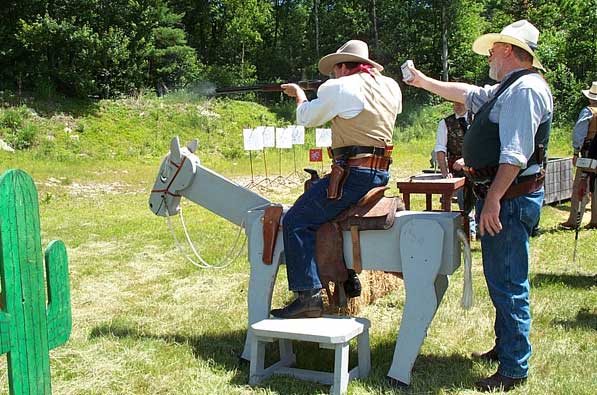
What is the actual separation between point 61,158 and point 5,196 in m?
16.5

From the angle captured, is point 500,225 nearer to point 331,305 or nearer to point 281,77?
point 331,305

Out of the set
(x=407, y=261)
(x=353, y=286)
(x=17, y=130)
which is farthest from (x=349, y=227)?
(x=17, y=130)

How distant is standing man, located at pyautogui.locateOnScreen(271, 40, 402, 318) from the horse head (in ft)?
3.56

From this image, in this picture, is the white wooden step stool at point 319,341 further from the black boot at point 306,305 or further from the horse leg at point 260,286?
the horse leg at point 260,286

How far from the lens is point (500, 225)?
11.5 ft

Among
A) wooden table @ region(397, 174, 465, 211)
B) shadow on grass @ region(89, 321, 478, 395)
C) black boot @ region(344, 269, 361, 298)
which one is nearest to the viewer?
shadow on grass @ region(89, 321, 478, 395)

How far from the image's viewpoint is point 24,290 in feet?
7.18

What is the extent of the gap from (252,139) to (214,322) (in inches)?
444

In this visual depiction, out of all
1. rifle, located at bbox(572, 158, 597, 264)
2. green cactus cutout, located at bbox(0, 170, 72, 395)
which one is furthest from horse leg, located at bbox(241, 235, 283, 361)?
rifle, located at bbox(572, 158, 597, 264)

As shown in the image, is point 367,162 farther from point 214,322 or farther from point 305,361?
point 214,322

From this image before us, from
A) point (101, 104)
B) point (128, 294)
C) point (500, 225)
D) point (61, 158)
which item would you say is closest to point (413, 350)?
point (500, 225)

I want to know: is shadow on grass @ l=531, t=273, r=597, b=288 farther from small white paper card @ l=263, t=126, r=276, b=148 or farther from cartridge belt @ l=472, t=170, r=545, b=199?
small white paper card @ l=263, t=126, r=276, b=148

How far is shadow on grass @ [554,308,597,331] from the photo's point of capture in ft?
16.0

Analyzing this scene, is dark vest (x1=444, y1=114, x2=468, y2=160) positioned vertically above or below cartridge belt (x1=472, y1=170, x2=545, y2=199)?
above
